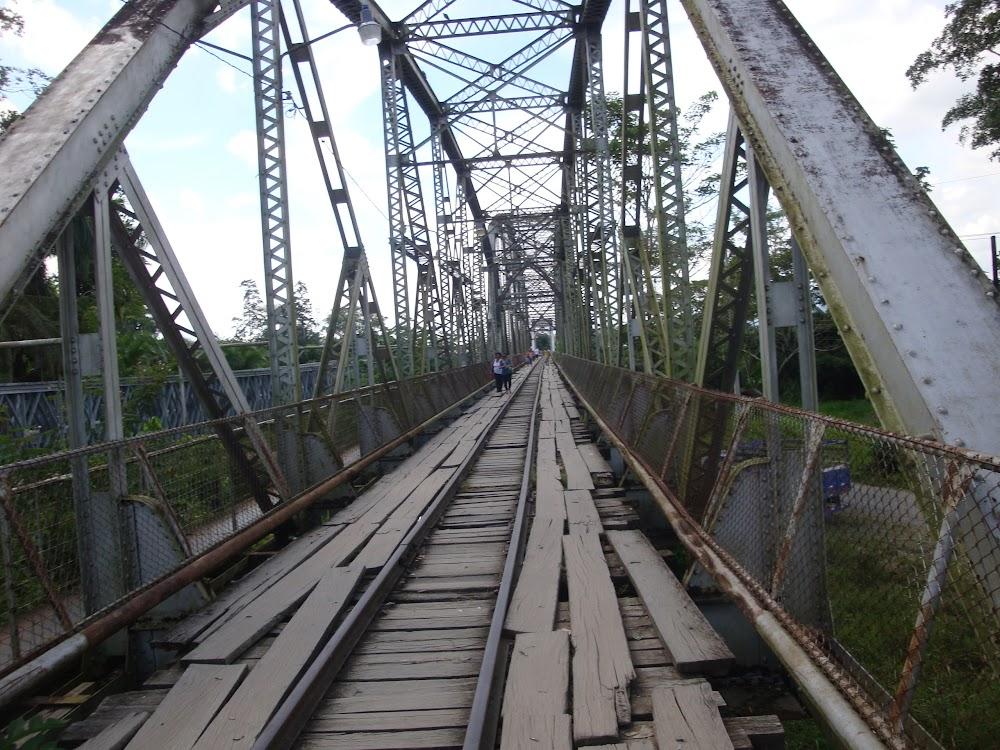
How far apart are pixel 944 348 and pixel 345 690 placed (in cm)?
324

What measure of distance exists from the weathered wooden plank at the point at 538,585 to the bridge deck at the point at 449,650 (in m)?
0.02

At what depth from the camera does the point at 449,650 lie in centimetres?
438

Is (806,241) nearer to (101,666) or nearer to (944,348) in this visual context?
(944,348)

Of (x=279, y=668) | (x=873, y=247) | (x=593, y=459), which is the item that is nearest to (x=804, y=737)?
(x=279, y=668)

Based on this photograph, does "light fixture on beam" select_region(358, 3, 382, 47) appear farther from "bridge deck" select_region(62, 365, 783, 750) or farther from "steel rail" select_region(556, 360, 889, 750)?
"steel rail" select_region(556, 360, 889, 750)

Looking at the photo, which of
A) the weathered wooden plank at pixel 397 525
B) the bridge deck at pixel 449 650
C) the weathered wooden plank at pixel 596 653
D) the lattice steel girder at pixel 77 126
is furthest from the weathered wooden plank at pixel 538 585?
the lattice steel girder at pixel 77 126

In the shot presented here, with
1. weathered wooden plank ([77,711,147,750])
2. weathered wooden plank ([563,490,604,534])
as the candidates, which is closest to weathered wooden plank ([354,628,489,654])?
weathered wooden plank ([77,711,147,750])

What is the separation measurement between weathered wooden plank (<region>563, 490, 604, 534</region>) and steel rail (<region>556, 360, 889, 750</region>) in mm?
1332

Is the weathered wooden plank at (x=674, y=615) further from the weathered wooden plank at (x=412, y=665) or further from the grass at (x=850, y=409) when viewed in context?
the grass at (x=850, y=409)

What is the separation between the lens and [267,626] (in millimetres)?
4754

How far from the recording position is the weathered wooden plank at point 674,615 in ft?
12.5

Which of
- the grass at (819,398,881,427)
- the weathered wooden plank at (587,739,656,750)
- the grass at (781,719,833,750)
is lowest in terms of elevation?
the grass at (781,719,833,750)

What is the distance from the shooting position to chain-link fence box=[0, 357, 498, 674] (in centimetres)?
391

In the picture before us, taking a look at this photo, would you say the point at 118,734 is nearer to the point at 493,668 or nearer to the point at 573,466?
the point at 493,668
